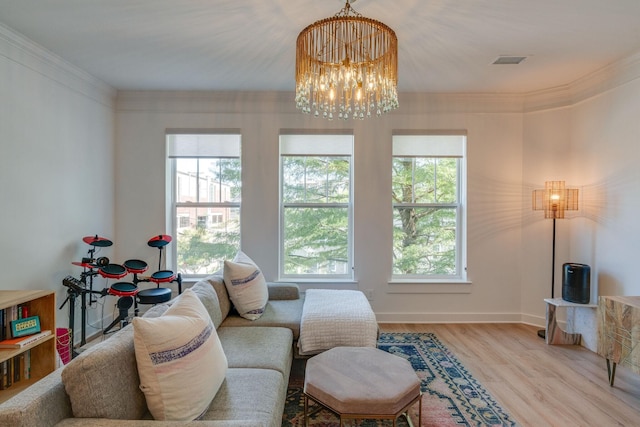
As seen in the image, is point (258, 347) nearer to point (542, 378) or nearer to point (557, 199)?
point (542, 378)

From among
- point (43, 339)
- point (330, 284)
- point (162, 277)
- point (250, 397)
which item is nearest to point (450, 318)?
point (330, 284)

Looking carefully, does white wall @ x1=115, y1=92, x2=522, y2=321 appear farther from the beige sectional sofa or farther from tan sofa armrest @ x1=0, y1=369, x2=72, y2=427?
tan sofa armrest @ x1=0, y1=369, x2=72, y2=427

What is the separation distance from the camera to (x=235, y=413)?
1483 millimetres

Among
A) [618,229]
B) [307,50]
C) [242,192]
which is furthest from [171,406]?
[618,229]

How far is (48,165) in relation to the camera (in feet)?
10.1

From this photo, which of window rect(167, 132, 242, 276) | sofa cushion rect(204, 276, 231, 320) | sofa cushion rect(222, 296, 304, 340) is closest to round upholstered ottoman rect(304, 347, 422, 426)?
sofa cushion rect(222, 296, 304, 340)

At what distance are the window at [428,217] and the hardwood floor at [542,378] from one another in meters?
0.76

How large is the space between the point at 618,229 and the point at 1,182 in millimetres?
5234

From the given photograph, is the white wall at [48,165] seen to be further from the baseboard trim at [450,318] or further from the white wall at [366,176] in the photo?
the baseboard trim at [450,318]

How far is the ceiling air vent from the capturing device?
10.2ft

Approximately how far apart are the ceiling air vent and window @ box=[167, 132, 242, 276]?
2.93 metres

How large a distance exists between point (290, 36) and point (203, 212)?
2.36 metres

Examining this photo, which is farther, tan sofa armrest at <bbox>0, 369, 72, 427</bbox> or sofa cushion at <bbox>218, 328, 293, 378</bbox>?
sofa cushion at <bbox>218, 328, 293, 378</bbox>

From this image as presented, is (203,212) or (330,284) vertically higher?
(203,212)
